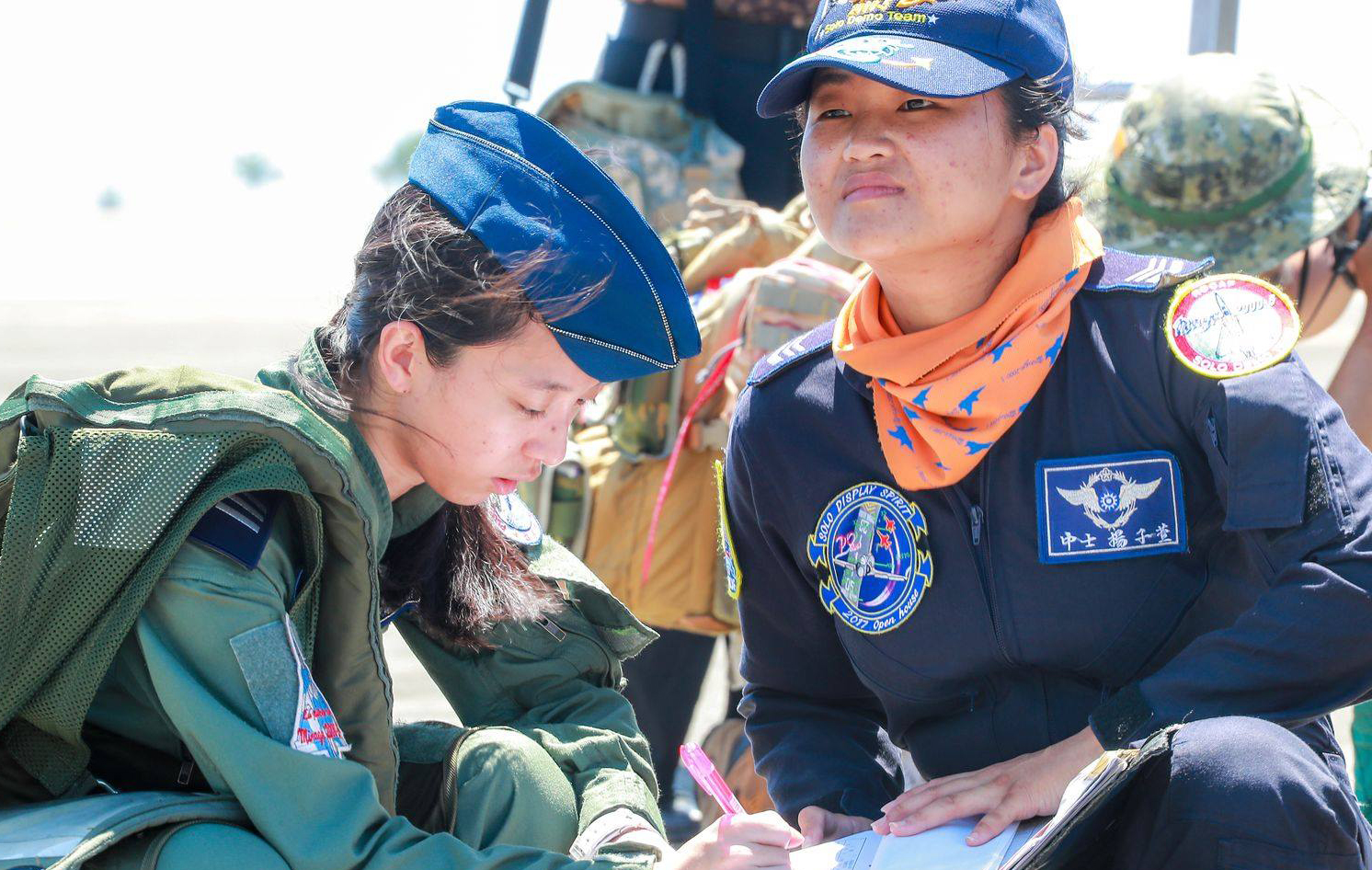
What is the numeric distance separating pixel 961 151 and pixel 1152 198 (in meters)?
1.27

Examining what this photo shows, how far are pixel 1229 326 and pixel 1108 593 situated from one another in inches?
14.3

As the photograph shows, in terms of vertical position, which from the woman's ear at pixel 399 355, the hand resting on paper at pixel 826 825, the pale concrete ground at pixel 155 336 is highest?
the woman's ear at pixel 399 355

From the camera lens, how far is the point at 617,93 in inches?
157

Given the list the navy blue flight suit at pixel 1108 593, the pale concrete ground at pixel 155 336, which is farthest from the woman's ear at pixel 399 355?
the pale concrete ground at pixel 155 336

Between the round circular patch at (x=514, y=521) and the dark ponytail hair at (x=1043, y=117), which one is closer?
the dark ponytail hair at (x=1043, y=117)

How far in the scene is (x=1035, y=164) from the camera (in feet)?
6.77

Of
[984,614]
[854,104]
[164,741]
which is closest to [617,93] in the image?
[854,104]

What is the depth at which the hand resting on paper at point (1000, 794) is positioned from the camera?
5.94ft

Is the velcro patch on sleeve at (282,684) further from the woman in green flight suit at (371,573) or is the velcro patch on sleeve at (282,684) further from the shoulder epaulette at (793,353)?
the shoulder epaulette at (793,353)

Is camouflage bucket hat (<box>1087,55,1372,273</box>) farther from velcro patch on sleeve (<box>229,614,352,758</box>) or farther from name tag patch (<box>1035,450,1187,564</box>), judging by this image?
velcro patch on sleeve (<box>229,614,352,758</box>)

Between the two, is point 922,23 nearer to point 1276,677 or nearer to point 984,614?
point 984,614

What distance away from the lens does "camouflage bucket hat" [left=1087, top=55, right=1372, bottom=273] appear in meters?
2.99

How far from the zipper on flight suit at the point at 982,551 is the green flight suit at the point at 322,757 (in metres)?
0.50

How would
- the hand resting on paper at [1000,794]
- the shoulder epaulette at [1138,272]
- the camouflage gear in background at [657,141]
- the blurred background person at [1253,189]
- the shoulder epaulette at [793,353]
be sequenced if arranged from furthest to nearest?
the camouflage gear in background at [657,141], the blurred background person at [1253,189], the shoulder epaulette at [793,353], the shoulder epaulette at [1138,272], the hand resting on paper at [1000,794]
